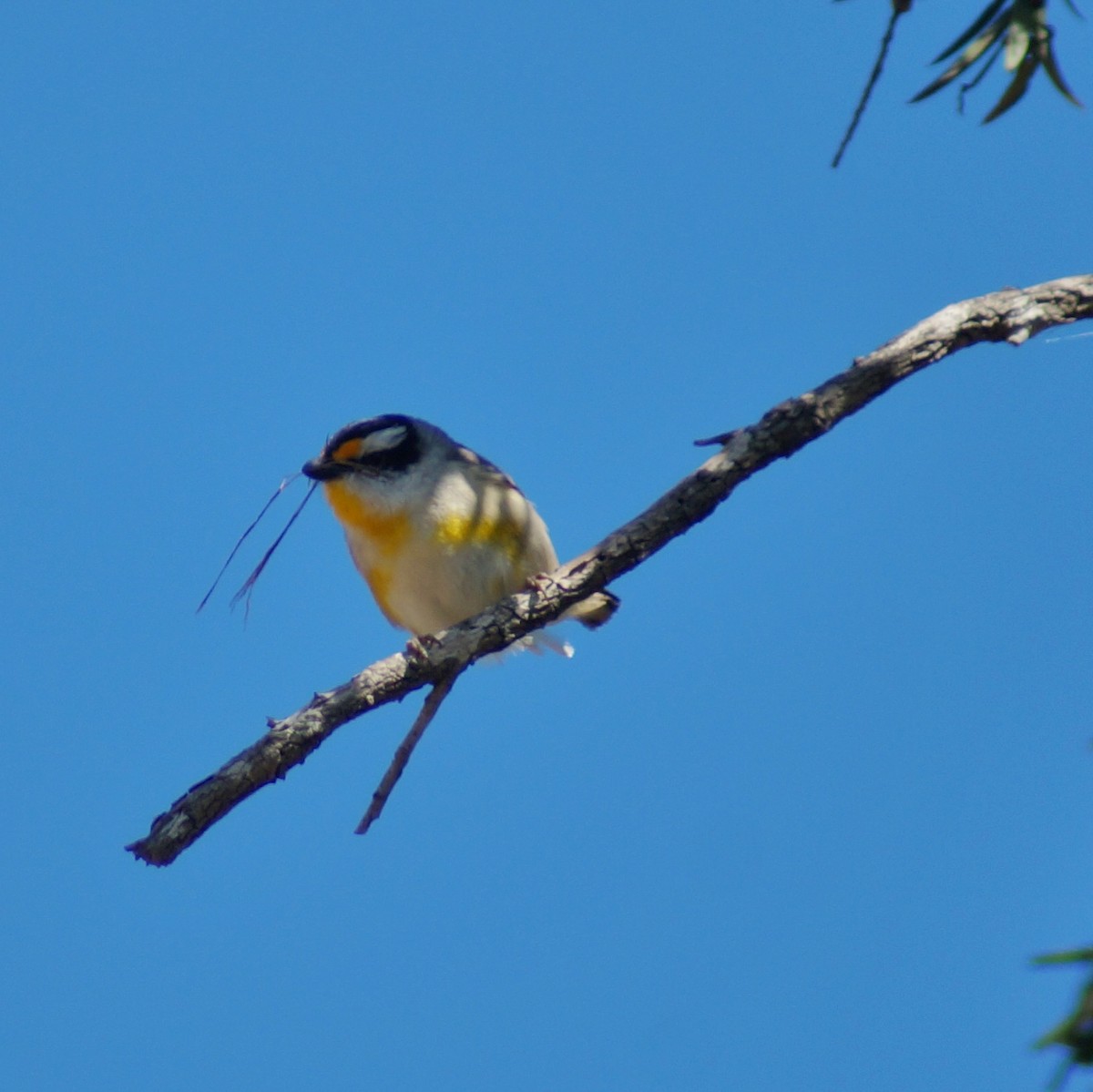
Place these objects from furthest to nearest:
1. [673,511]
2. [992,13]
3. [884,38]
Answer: [673,511] → [992,13] → [884,38]

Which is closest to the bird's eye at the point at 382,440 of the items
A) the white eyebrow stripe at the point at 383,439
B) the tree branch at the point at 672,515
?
the white eyebrow stripe at the point at 383,439

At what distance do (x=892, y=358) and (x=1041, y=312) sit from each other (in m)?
0.56

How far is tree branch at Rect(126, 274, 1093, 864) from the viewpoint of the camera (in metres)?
4.13

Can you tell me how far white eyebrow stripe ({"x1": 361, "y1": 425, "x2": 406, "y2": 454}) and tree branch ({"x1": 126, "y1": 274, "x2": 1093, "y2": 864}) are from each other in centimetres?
283

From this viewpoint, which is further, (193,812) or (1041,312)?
(1041,312)

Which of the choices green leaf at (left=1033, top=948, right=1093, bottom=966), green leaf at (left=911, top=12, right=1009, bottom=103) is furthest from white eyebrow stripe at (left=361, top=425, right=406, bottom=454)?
green leaf at (left=1033, top=948, right=1093, bottom=966)

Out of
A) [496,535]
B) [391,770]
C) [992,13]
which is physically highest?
[496,535]

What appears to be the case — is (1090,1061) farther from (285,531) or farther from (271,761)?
(285,531)

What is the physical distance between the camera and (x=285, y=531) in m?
6.27

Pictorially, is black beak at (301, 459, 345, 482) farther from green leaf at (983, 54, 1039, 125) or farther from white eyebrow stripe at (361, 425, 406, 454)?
green leaf at (983, 54, 1039, 125)

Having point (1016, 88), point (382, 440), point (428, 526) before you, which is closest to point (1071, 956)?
point (1016, 88)

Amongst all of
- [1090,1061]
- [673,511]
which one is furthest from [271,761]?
[1090,1061]

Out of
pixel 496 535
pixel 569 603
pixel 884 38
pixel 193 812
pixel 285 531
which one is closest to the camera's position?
pixel 884 38

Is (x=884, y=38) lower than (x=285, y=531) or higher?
lower
